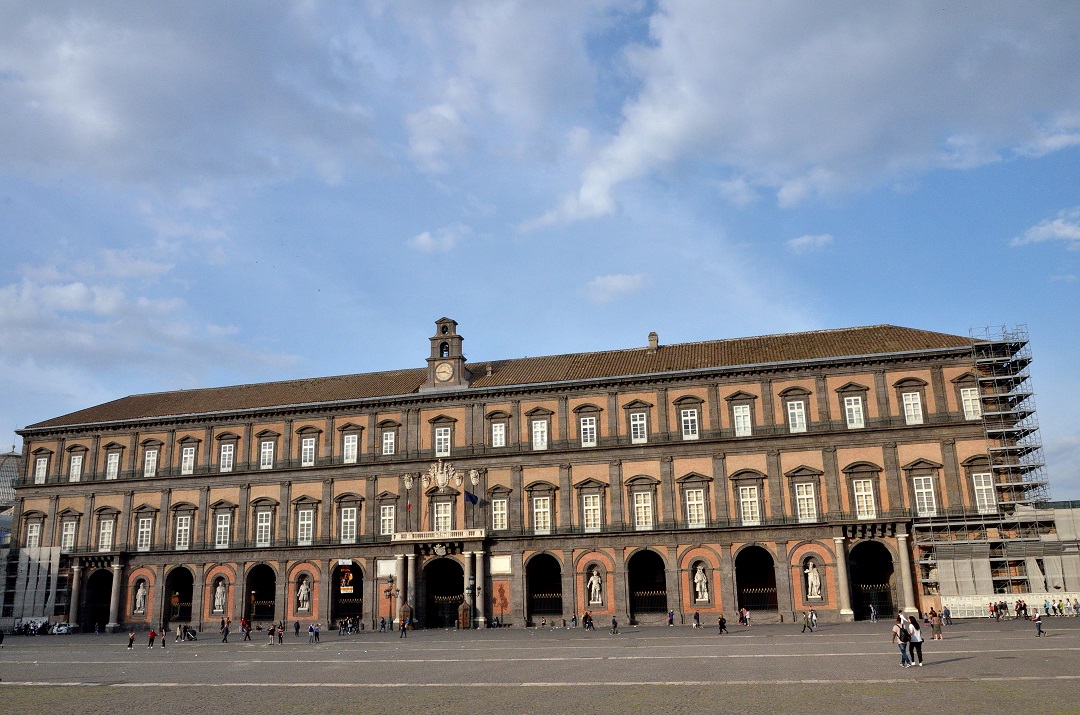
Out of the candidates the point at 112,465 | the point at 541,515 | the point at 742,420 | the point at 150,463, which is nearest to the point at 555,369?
the point at 541,515

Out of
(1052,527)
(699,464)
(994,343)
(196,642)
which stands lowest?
(196,642)

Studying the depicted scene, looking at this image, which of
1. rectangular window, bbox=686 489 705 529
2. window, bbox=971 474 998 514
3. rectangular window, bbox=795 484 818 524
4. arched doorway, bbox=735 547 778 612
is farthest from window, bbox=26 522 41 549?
window, bbox=971 474 998 514

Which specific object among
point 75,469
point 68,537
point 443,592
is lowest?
point 443,592

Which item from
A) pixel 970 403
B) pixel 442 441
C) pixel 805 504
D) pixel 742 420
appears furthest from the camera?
pixel 442 441

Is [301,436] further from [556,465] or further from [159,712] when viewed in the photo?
[159,712]

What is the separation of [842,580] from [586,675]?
1108 inches

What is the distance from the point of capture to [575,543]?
189 ft

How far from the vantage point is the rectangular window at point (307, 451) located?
63.9 metres

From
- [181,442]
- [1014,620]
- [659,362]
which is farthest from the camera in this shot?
[181,442]

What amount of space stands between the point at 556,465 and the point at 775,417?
14068mm

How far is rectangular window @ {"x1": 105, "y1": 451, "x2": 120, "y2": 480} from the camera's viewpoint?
6750 cm

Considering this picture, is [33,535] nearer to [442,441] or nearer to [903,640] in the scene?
[442,441]

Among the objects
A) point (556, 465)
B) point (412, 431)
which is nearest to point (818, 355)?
point (556, 465)

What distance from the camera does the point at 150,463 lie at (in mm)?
67188
